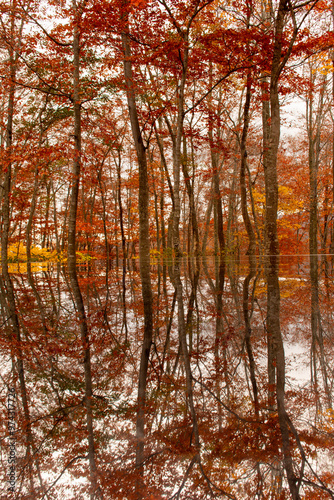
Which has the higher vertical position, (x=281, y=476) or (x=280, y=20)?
(x=280, y=20)

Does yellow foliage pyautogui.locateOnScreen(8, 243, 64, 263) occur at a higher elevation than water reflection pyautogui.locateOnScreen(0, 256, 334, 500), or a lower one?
higher

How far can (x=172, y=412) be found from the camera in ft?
2.64

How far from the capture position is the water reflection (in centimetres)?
56

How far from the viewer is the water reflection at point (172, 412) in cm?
56

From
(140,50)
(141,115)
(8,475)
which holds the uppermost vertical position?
(140,50)

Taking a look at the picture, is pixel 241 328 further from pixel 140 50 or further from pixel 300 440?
pixel 140 50

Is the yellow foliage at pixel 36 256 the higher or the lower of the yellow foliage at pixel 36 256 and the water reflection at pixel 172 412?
the higher

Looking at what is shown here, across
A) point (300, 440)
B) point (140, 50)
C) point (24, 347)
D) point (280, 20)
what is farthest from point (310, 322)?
point (140, 50)

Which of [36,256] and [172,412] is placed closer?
[172,412]

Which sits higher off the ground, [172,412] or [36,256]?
[36,256]

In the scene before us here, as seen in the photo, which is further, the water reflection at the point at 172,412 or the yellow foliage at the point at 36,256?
the yellow foliage at the point at 36,256

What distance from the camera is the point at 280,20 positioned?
6957 mm

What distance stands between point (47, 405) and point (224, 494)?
548 mm

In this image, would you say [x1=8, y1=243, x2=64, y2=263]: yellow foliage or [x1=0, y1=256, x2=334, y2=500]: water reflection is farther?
[x1=8, y1=243, x2=64, y2=263]: yellow foliage
